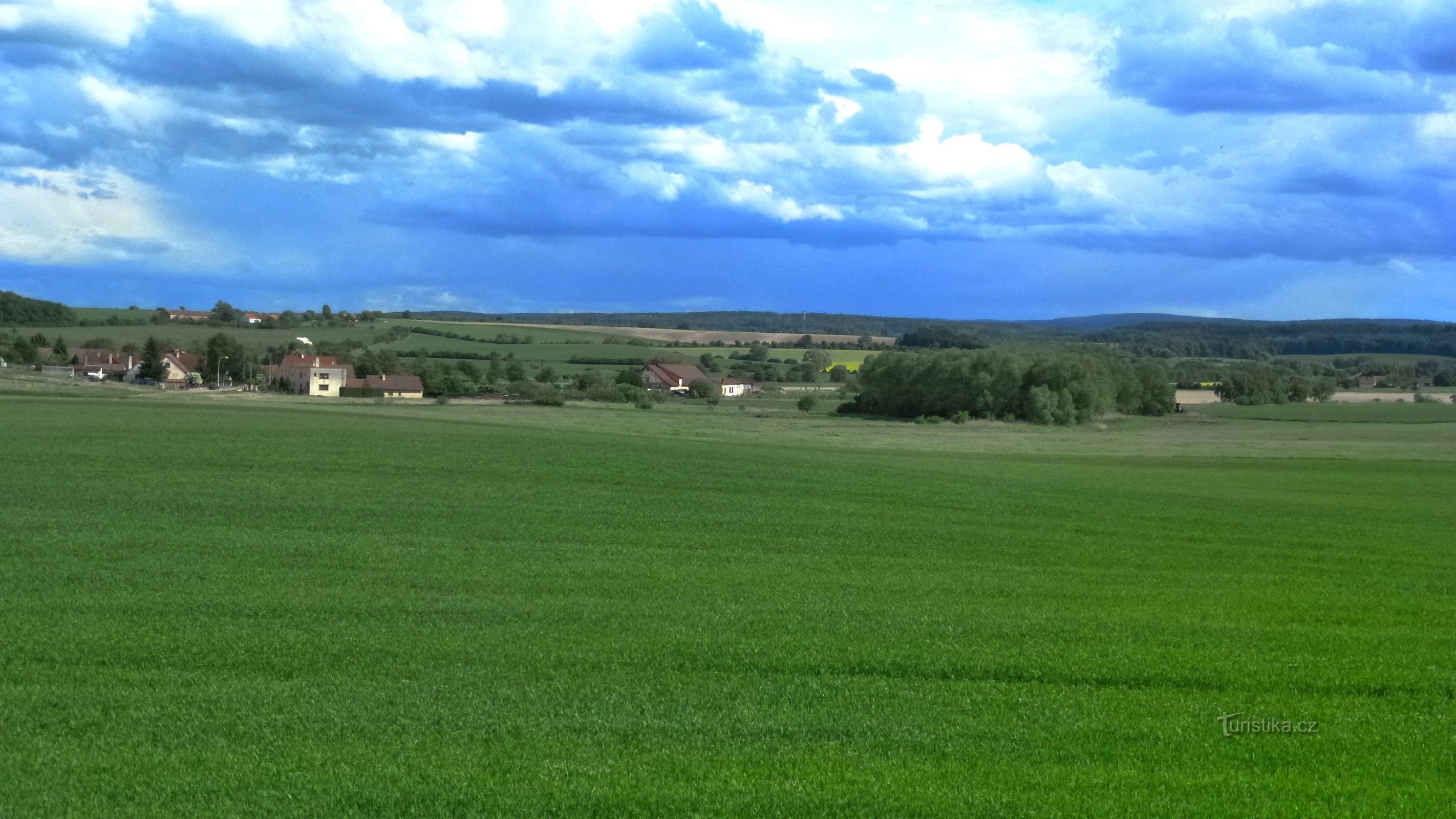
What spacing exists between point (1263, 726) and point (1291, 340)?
7374 inches

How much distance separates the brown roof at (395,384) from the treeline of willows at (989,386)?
3188cm

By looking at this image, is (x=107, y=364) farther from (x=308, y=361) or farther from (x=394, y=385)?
(x=394, y=385)

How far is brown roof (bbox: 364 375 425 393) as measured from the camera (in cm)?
8362

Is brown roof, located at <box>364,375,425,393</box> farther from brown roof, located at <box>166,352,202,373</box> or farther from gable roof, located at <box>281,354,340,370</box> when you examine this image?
brown roof, located at <box>166,352,202,373</box>

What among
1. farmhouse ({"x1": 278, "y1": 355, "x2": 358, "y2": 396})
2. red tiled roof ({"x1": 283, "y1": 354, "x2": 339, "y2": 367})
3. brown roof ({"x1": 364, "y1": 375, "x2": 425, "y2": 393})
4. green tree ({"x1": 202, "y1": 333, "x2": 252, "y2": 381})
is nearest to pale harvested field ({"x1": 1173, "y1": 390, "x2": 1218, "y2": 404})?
brown roof ({"x1": 364, "y1": 375, "x2": 425, "y2": 393})

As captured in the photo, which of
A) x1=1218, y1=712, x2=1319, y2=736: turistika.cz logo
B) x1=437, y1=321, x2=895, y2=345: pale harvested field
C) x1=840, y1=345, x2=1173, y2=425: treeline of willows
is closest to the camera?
x1=1218, y1=712, x2=1319, y2=736: turistika.cz logo

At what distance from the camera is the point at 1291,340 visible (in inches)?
7032

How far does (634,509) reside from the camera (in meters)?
25.5

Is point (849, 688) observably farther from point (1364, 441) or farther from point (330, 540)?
point (1364, 441)

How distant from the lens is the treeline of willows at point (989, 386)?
280 feet

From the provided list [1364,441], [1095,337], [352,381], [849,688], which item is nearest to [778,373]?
[352,381]

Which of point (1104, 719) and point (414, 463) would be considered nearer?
point (1104, 719)

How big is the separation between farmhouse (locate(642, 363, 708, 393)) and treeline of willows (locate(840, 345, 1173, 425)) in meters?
14.4

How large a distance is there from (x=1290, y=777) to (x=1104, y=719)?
5.53ft
